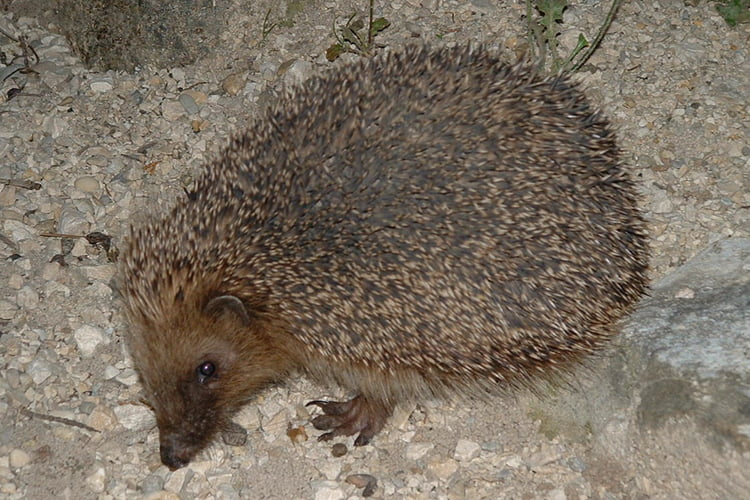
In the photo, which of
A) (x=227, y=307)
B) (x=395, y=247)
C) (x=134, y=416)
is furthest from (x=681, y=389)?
(x=134, y=416)

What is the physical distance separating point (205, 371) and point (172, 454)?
1.34 ft

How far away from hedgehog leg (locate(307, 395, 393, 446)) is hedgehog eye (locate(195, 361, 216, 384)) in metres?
0.64

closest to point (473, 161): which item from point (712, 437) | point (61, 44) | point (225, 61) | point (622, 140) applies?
point (712, 437)

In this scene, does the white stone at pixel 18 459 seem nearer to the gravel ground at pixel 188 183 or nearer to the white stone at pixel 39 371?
the gravel ground at pixel 188 183

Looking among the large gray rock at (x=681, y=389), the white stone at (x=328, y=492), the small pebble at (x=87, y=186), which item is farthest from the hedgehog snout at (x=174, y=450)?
the small pebble at (x=87, y=186)

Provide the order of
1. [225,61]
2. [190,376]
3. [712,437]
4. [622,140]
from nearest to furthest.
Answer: [712,437] → [190,376] → [622,140] → [225,61]

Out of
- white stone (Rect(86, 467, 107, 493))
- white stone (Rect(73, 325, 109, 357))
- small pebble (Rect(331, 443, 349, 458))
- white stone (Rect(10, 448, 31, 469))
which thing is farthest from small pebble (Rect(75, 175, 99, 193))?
small pebble (Rect(331, 443, 349, 458))

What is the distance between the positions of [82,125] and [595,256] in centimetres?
335

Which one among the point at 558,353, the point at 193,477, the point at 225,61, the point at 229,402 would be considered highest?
the point at 558,353

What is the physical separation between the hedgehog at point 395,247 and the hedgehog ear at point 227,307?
1 centimetres

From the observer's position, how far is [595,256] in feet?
12.9

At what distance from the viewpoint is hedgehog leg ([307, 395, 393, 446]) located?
446cm

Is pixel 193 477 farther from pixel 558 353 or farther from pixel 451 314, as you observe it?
pixel 558 353

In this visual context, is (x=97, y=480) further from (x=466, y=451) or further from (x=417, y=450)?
(x=466, y=451)
